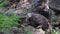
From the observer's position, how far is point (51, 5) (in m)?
6.60

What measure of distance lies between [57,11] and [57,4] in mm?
444

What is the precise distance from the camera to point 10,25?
468cm

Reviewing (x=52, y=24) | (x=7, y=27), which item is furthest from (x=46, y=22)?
(x=7, y=27)

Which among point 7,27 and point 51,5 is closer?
point 7,27

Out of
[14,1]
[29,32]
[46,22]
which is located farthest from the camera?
[14,1]

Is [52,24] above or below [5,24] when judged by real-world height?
below

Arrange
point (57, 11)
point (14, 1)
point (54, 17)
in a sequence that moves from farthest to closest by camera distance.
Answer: point (14, 1) → point (57, 11) → point (54, 17)

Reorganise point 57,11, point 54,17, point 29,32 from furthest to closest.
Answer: point 57,11
point 54,17
point 29,32

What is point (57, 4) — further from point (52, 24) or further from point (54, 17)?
point (52, 24)

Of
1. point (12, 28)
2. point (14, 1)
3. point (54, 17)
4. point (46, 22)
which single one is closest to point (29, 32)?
point (12, 28)

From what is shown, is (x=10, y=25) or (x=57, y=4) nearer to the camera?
(x=10, y=25)

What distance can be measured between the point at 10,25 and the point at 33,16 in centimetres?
83

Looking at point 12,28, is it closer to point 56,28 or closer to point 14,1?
point 56,28

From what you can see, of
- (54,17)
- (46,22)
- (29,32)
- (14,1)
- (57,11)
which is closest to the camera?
(29,32)
